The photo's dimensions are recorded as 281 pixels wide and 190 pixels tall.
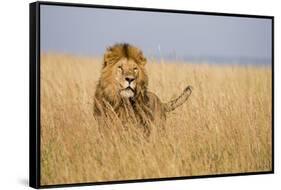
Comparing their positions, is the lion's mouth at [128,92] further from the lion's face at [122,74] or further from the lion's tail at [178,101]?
the lion's tail at [178,101]

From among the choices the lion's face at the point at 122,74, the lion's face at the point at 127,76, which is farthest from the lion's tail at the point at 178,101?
the lion's face at the point at 127,76

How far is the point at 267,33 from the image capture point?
8.34 metres

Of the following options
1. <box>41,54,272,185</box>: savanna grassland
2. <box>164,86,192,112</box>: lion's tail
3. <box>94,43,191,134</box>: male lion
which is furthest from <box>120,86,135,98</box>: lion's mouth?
<box>164,86,192,112</box>: lion's tail

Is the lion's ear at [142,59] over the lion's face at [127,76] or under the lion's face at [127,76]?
over

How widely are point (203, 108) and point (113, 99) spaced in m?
0.98

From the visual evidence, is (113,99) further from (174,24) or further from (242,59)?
(242,59)

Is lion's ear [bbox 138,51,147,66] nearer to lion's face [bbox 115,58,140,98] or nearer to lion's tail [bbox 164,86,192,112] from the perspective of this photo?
lion's face [bbox 115,58,140,98]

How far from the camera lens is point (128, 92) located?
7.48 m

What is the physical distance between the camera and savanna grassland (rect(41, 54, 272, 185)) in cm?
713

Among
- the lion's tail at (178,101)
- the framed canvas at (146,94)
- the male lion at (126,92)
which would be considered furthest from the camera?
the lion's tail at (178,101)

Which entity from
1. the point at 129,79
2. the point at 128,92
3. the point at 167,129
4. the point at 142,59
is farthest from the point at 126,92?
the point at 167,129

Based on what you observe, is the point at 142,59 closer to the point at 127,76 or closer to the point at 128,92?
the point at 127,76

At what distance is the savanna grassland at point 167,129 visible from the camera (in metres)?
7.13

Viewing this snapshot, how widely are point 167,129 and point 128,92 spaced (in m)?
0.54
